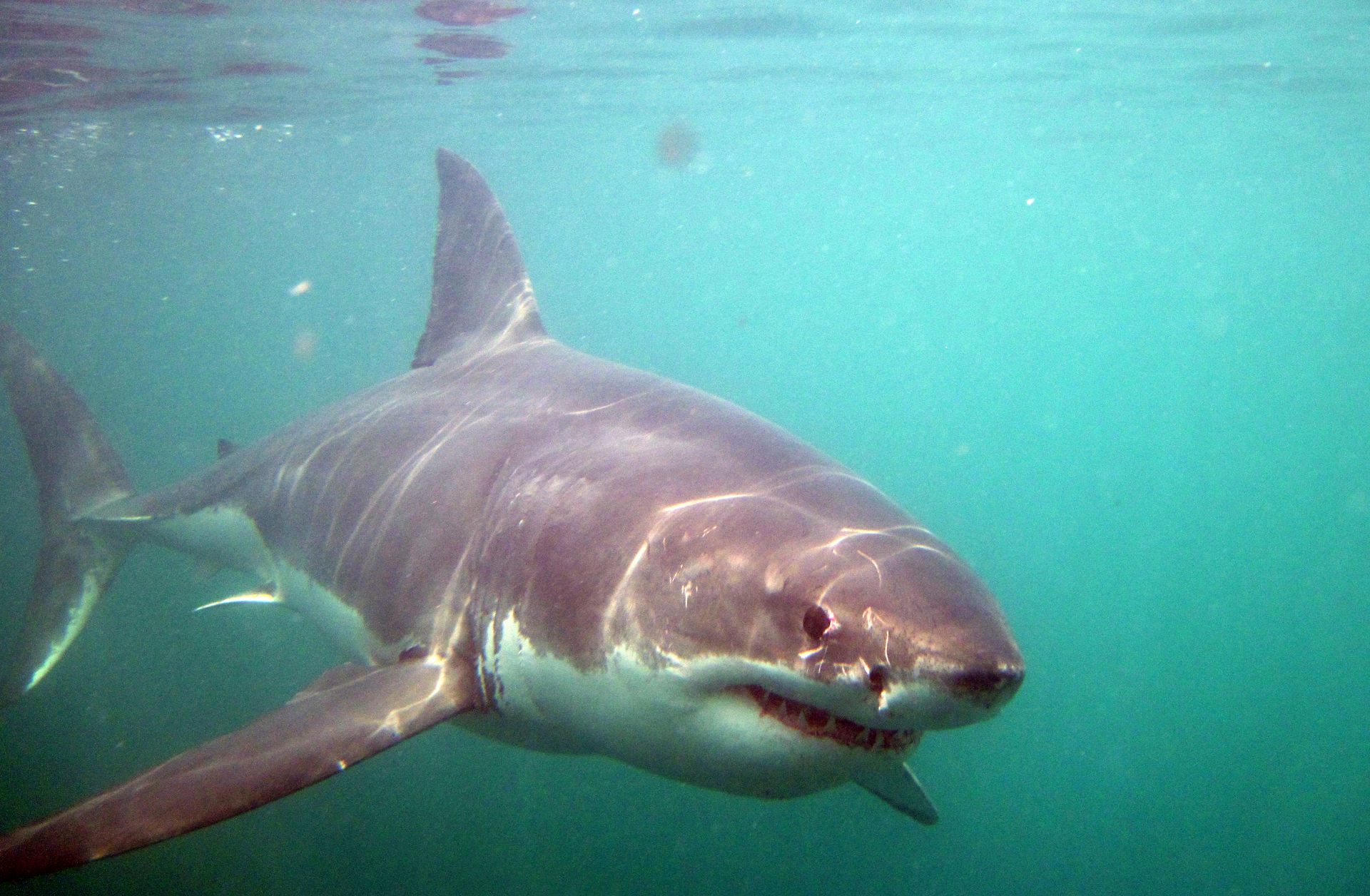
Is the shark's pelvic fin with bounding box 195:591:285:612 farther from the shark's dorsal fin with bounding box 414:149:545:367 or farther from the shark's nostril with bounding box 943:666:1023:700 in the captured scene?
the shark's nostril with bounding box 943:666:1023:700

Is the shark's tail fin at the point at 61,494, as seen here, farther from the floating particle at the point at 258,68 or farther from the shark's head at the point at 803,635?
the floating particle at the point at 258,68

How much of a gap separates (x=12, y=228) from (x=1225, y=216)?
84767mm

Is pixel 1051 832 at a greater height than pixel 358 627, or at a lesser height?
lesser

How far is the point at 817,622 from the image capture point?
2.34 m

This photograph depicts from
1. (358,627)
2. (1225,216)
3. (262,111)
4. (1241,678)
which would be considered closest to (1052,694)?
(1241,678)

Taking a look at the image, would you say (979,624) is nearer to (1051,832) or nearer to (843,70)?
(1051,832)

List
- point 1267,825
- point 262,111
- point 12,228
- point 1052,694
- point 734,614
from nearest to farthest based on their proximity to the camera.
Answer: point 734,614 → point 1267,825 → point 1052,694 → point 262,111 → point 12,228

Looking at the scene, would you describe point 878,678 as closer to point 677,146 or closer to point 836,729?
point 836,729

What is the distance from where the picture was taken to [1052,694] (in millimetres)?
21094

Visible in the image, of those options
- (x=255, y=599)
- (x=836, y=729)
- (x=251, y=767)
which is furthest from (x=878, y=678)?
(x=255, y=599)

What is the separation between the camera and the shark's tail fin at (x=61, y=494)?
24.5 feet

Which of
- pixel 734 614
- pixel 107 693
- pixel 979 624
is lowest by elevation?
pixel 107 693

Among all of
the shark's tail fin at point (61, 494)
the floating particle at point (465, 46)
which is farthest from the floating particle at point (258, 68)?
the shark's tail fin at point (61, 494)

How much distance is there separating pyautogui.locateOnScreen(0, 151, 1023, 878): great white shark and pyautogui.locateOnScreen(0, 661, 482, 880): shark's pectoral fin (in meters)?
0.01
